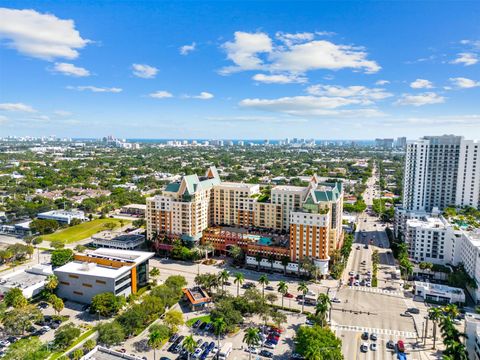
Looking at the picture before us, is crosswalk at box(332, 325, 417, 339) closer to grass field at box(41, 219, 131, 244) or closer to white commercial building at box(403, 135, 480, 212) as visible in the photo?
white commercial building at box(403, 135, 480, 212)

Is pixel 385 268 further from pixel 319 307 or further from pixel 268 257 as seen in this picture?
pixel 319 307

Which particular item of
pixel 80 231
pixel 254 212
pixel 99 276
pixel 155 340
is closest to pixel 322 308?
pixel 155 340

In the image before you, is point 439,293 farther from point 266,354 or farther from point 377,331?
point 266,354

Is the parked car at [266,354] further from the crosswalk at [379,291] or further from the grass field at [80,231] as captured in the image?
the grass field at [80,231]

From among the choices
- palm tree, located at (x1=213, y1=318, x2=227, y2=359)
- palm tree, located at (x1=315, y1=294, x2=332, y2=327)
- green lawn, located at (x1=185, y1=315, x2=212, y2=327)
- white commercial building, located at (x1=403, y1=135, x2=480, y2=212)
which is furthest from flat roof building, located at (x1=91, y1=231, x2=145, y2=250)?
white commercial building, located at (x1=403, y1=135, x2=480, y2=212)

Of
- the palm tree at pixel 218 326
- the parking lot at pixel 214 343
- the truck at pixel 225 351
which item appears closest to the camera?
the truck at pixel 225 351

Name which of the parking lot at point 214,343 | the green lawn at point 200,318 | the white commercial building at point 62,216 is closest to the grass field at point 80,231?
the white commercial building at point 62,216

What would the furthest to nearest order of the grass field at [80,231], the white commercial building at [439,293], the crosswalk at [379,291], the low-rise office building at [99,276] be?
the grass field at [80,231], the crosswalk at [379,291], the white commercial building at [439,293], the low-rise office building at [99,276]
